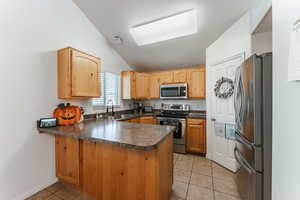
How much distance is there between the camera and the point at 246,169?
123cm

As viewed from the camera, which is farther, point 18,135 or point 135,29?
point 135,29

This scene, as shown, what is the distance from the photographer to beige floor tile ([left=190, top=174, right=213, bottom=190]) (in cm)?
199

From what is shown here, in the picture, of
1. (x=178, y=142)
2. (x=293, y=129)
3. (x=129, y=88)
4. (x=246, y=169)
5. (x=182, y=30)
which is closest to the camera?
(x=293, y=129)

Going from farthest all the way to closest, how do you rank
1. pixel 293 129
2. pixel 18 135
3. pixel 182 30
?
1. pixel 182 30
2. pixel 18 135
3. pixel 293 129

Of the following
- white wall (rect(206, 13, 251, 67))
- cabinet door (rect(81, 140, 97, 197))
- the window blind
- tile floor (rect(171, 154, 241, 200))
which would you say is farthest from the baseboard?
white wall (rect(206, 13, 251, 67))

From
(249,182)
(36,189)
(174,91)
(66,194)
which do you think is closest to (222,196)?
(249,182)

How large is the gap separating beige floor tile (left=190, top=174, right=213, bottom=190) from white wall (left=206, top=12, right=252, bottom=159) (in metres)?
0.78

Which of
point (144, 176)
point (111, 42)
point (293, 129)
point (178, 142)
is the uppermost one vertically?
point (111, 42)

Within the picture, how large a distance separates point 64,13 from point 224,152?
3951mm

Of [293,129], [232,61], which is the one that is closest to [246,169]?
[293,129]

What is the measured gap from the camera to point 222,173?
7.57 feet

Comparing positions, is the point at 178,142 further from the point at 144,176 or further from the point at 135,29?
the point at 135,29

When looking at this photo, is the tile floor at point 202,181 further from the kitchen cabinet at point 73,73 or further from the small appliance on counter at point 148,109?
the kitchen cabinet at point 73,73

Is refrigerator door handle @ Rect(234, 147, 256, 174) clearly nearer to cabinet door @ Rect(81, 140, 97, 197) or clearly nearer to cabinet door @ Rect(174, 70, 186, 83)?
cabinet door @ Rect(81, 140, 97, 197)
